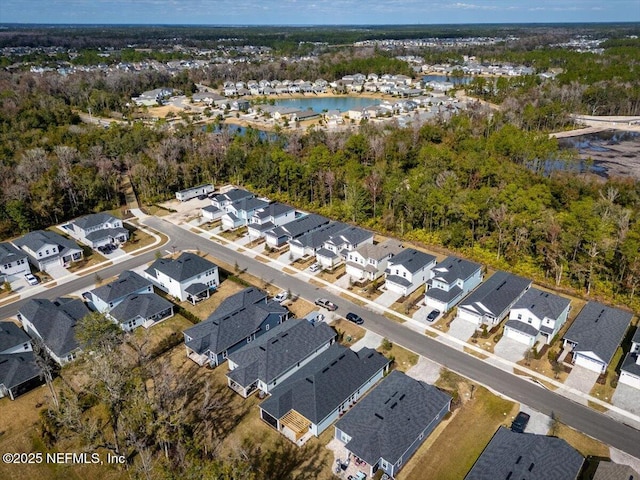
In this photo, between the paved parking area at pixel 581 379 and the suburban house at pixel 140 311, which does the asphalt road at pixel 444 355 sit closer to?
the paved parking area at pixel 581 379

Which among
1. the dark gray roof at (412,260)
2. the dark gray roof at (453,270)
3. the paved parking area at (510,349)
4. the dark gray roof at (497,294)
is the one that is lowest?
the paved parking area at (510,349)

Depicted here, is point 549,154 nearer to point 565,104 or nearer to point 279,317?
point 565,104

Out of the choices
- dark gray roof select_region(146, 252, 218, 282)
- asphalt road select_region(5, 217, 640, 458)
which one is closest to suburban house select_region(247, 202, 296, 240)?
asphalt road select_region(5, 217, 640, 458)

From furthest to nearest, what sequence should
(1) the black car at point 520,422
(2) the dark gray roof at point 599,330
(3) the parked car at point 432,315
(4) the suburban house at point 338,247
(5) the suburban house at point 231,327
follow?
(4) the suburban house at point 338,247 < (3) the parked car at point 432,315 < (5) the suburban house at point 231,327 < (2) the dark gray roof at point 599,330 < (1) the black car at point 520,422

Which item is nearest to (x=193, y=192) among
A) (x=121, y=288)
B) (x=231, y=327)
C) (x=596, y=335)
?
(x=121, y=288)

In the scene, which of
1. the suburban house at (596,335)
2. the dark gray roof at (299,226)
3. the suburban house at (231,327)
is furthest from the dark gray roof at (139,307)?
the suburban house at (596,335)

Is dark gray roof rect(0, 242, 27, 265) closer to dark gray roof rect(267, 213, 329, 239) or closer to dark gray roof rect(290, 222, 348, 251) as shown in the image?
dark gray roof rect(267, 213, 329, 239)
